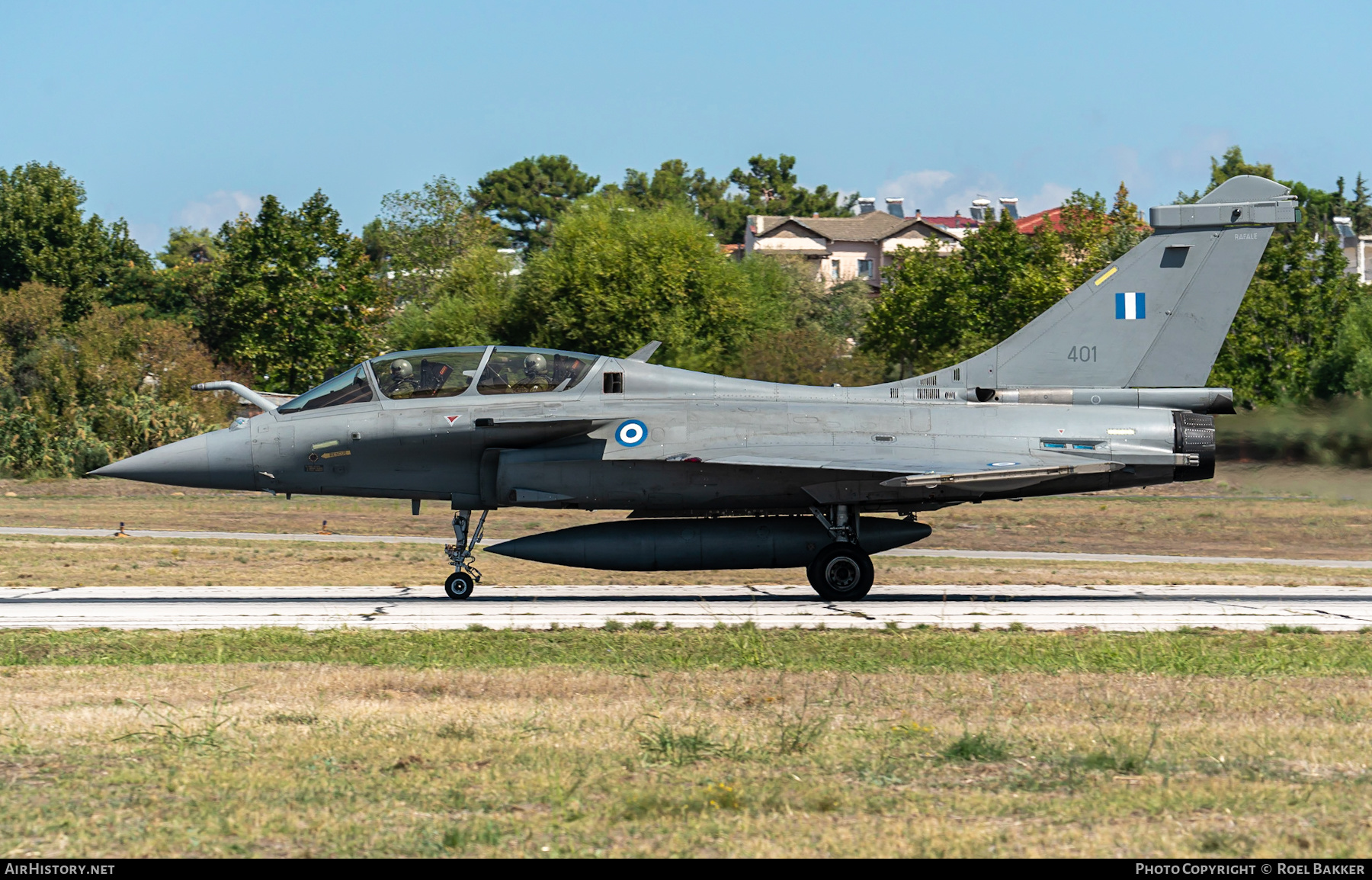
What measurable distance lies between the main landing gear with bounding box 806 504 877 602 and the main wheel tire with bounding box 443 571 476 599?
4.68 metres

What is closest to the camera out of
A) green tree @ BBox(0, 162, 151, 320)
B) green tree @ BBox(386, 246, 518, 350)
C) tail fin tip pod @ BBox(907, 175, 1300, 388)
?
tail fin tip pod @ BBox(907, 175, 1300, 388)

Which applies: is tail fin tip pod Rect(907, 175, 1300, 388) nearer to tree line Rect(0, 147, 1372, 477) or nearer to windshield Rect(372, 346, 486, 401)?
windshield Rect(372, 346, 486, 401)

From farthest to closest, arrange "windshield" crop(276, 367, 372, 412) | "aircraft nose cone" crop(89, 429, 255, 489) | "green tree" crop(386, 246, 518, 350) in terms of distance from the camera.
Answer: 1. "green tree" crop(386, 246, 518, 350)
2. "windshield" crop(276, 367, 372, 412)
3. "aircraft nose cone" crop(89, 429, 255, 489)

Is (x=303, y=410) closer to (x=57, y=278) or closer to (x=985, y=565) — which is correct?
(x=985, y=565)

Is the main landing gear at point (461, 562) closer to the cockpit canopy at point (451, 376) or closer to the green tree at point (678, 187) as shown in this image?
the cockpit canopy at point (451, 376)

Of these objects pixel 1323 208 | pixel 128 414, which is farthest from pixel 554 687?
pixel 1323 208

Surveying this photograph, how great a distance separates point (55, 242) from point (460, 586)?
64.3 m

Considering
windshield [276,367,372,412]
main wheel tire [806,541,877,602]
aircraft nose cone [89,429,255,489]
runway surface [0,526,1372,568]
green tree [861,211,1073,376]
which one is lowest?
runway surface [0,526,1372,568]

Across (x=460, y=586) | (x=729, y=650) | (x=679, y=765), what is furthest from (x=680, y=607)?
(x=679, y=765)

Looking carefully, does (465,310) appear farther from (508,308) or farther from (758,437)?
(758,437)

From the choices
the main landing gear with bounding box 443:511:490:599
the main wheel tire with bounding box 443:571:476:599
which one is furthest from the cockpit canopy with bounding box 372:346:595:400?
the main wheel tire with bounding box 443:571:476:599

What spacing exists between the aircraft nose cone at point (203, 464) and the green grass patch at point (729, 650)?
3029 mm

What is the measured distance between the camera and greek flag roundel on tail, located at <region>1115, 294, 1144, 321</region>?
17.7 meters

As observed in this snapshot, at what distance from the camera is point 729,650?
12.8 metres
